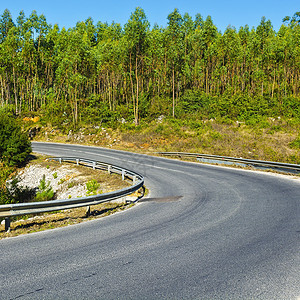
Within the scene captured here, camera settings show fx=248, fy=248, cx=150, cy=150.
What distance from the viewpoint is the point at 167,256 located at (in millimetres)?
4766

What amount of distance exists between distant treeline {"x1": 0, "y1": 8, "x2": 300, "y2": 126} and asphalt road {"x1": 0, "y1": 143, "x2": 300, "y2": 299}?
3193 centimetres

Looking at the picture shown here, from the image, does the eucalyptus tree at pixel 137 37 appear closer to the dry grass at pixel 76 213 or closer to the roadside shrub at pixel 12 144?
the roadside shrub at pixel 12 144

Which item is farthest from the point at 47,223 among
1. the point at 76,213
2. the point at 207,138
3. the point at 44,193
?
the point at 207,138

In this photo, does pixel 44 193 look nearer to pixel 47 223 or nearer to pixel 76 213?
pixel 76 213

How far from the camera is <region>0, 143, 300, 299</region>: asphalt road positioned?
3.64m

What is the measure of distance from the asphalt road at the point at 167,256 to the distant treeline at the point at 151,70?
31927mm

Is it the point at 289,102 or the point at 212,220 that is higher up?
the point at 289,102

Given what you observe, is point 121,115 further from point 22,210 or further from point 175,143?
point 22,210

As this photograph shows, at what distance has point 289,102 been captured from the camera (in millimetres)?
38781

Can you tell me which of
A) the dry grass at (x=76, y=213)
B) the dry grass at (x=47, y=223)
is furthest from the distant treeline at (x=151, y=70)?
the dry grass at (x=47, y=223)

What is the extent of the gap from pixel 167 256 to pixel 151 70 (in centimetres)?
5573

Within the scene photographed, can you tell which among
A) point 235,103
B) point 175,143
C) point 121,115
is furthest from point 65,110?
point 235,103

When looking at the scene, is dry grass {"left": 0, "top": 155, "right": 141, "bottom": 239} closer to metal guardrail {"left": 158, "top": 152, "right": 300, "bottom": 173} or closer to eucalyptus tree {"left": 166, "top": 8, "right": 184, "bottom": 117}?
metal guardrail {"left": 158, "top": 152, "right": 300, "bottom": 173}

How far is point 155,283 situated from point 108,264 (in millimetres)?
1047
